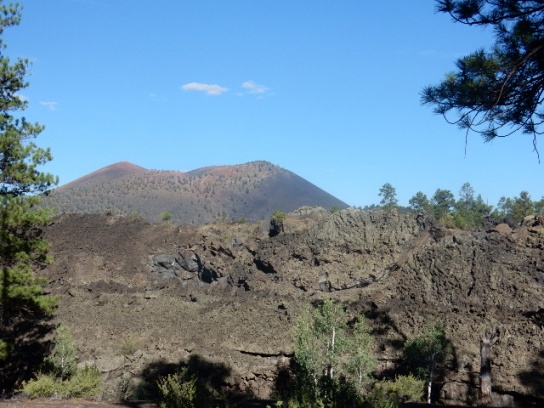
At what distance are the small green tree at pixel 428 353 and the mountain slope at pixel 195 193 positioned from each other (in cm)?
7008

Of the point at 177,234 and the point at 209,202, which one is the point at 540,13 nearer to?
the point at 177,234

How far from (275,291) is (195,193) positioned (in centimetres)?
10383

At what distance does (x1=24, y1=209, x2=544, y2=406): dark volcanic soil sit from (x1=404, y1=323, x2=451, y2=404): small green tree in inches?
36.7

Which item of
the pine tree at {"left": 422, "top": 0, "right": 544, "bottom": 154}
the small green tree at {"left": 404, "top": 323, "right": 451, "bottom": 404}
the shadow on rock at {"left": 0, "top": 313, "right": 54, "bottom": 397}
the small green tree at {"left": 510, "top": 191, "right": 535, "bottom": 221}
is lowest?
the shadow on rock at {"left": 0, "top": 313, "right": 54, "bottom": 397}

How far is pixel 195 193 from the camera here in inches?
5423

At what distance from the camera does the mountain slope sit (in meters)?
114

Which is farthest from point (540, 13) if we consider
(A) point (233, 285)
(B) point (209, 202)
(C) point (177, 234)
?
(B) point (209, 202)

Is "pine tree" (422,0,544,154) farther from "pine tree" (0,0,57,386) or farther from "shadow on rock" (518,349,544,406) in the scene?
"shadow on rock" (518,349,544,406)

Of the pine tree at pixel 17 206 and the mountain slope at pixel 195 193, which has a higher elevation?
the mountain slope at pixel 195 193

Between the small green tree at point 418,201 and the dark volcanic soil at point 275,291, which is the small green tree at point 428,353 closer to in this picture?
the dark volcanic soil at point 275,291

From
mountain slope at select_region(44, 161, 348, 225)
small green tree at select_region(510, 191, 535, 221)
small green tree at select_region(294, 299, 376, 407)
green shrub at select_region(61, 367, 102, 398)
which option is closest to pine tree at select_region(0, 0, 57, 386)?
green shrub at select_region(61, 367, 102, 398)

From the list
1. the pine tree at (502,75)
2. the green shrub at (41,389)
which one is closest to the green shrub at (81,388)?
the green shrub at (41,389)

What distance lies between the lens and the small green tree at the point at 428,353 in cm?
2345

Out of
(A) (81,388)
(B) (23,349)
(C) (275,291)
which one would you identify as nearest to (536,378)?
(C) (275,291)
